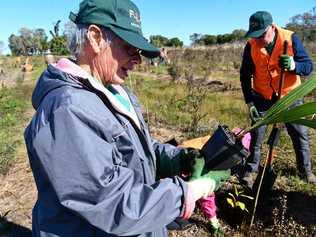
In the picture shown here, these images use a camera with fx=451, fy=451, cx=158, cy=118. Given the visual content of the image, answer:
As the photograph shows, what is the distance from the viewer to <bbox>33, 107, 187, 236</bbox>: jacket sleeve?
1438mm

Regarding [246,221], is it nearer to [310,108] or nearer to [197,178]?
[197,178]

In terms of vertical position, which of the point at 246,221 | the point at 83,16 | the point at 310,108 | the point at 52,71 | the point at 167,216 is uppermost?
the point at 83,16

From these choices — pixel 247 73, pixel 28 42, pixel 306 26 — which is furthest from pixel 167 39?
pixel 247 73

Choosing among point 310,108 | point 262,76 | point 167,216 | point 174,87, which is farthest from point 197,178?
point 174,87

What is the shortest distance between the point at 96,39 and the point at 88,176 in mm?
517

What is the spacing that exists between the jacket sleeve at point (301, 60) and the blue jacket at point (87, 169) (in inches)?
122

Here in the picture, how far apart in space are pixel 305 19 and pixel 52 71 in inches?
1069

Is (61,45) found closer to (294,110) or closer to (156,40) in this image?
(156,40)

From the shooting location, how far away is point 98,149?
57.7 inches

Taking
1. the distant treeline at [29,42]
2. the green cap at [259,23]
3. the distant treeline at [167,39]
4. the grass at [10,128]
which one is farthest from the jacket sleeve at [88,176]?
the distant treeline at [29,42]

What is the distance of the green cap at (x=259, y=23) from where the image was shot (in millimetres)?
4250

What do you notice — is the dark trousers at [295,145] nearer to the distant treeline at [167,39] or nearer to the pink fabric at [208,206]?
the pink fabric at [208,206]

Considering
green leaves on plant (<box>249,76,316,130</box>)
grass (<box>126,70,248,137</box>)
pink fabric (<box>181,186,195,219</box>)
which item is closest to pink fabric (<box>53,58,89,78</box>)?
pink fabric (<box>181,186,195,219</box>)

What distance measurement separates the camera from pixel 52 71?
162 cm
